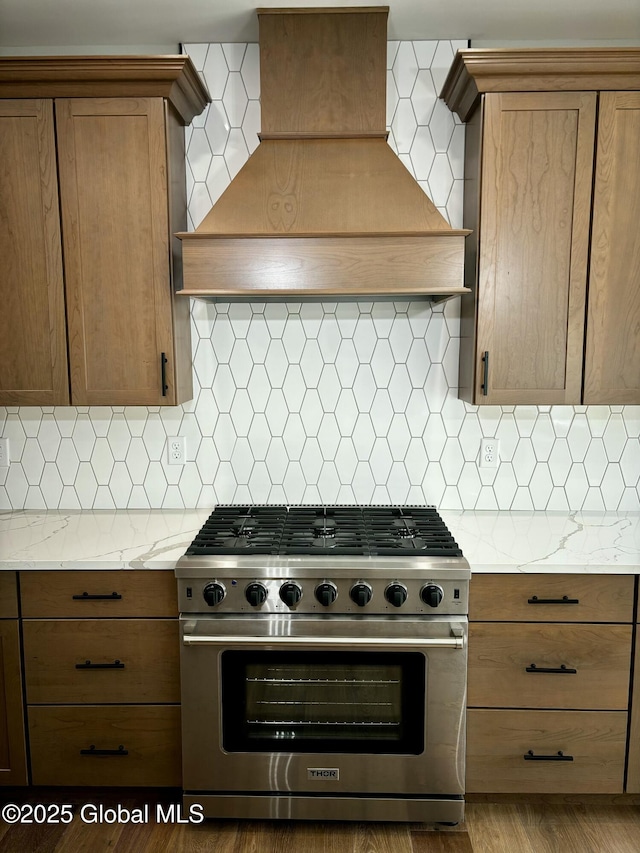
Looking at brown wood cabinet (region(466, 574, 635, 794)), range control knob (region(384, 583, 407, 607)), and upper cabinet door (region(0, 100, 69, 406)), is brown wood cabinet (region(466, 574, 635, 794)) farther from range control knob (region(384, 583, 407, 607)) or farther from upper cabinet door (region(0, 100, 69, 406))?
upper cabinet door (region(0, 100, 69, 406))

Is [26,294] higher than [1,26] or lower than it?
lower

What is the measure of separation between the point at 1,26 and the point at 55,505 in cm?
185

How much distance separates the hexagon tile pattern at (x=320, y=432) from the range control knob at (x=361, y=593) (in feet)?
2.27

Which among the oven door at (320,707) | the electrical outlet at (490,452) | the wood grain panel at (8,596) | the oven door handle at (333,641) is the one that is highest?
the electrical outlet at (490,452)

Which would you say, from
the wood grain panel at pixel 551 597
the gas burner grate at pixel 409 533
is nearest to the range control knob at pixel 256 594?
the gas burner grate at pixel 409 533

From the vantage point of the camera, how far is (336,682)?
6.97ft

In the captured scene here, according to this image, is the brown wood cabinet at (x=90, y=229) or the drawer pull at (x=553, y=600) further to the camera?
the brown wood cabinet at (x=90, y=229)

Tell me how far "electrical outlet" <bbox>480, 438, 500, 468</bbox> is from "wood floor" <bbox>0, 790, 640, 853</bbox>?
A: 1246 millimetres

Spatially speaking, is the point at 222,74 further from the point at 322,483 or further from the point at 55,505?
the point at 55,505

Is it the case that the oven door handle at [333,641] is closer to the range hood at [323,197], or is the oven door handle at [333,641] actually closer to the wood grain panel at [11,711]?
the wood grain panel at [11,711]

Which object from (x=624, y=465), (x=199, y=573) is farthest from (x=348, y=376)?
(x=624, y=465)

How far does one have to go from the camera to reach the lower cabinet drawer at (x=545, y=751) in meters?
2.14

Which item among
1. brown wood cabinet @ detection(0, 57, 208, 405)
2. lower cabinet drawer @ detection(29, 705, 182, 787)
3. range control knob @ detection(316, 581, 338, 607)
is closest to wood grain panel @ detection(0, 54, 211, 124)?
brown wood cabinet @ detection(0, 57, 208, 405)

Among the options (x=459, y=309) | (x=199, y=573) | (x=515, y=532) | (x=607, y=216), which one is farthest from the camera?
(x=459, y=309)
